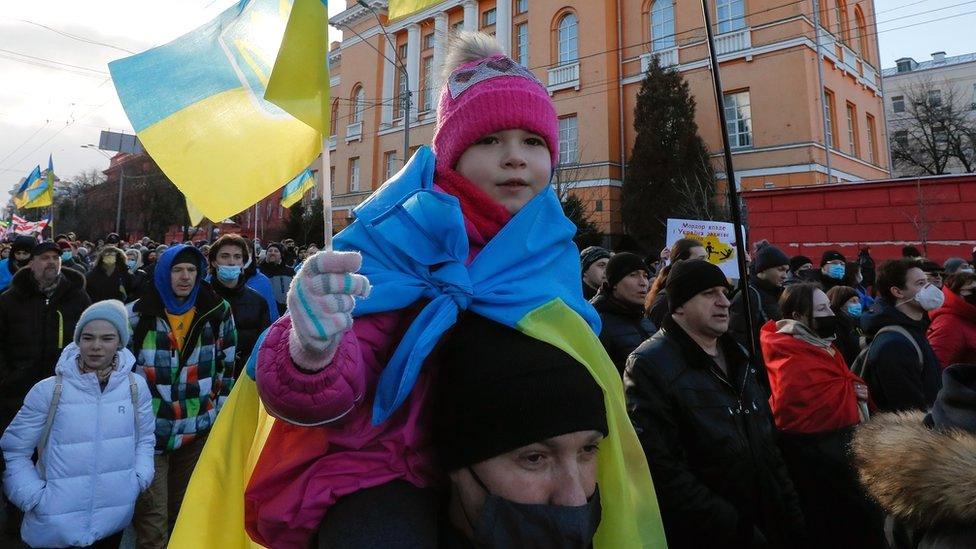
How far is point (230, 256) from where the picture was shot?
4.99m

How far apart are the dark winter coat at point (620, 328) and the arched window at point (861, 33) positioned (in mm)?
29019

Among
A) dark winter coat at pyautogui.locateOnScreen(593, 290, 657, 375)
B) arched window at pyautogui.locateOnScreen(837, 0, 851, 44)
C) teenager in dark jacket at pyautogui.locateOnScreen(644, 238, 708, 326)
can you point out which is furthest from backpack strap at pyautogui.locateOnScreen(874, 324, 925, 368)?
arched window at pyautogui.locateOnScreen(837, 0, 851, 44)

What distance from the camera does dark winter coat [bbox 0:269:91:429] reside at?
4262mm

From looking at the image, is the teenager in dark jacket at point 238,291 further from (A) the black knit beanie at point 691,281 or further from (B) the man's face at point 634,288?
(A) the black knit beanie at point 691,281

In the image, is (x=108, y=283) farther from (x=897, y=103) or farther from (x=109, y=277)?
(x=897, y=103)

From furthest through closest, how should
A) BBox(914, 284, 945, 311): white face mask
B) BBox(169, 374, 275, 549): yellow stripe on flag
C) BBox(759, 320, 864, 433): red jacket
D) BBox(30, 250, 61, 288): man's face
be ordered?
BBox(30, 250, 61, 288): man's face, BBox(914, 284, 945, 311): white face mask, BBox(759, 320, 864, 433): red jacket, BBox(169, 374, 275, 549): yellow stripe on flag

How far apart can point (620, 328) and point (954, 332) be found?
275 cm

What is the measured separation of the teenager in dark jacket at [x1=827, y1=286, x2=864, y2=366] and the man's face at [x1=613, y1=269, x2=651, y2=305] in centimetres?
243

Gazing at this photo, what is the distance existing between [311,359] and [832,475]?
3549mm

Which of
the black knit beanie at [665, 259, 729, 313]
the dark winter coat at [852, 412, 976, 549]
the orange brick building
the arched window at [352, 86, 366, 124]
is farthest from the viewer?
the arched window at [352, 86, 366, 124]

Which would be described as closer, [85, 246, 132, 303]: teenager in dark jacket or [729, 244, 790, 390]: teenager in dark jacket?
[729, 244, 790, 390]: teenager in dark jacket

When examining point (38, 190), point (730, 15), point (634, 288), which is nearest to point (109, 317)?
point (634, 288)

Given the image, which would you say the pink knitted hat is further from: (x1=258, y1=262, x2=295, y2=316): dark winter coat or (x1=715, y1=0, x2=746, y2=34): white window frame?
(x1=715, y1=0, x2=746, y2=34): white window frame

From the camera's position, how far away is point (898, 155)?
34188 millimetres
